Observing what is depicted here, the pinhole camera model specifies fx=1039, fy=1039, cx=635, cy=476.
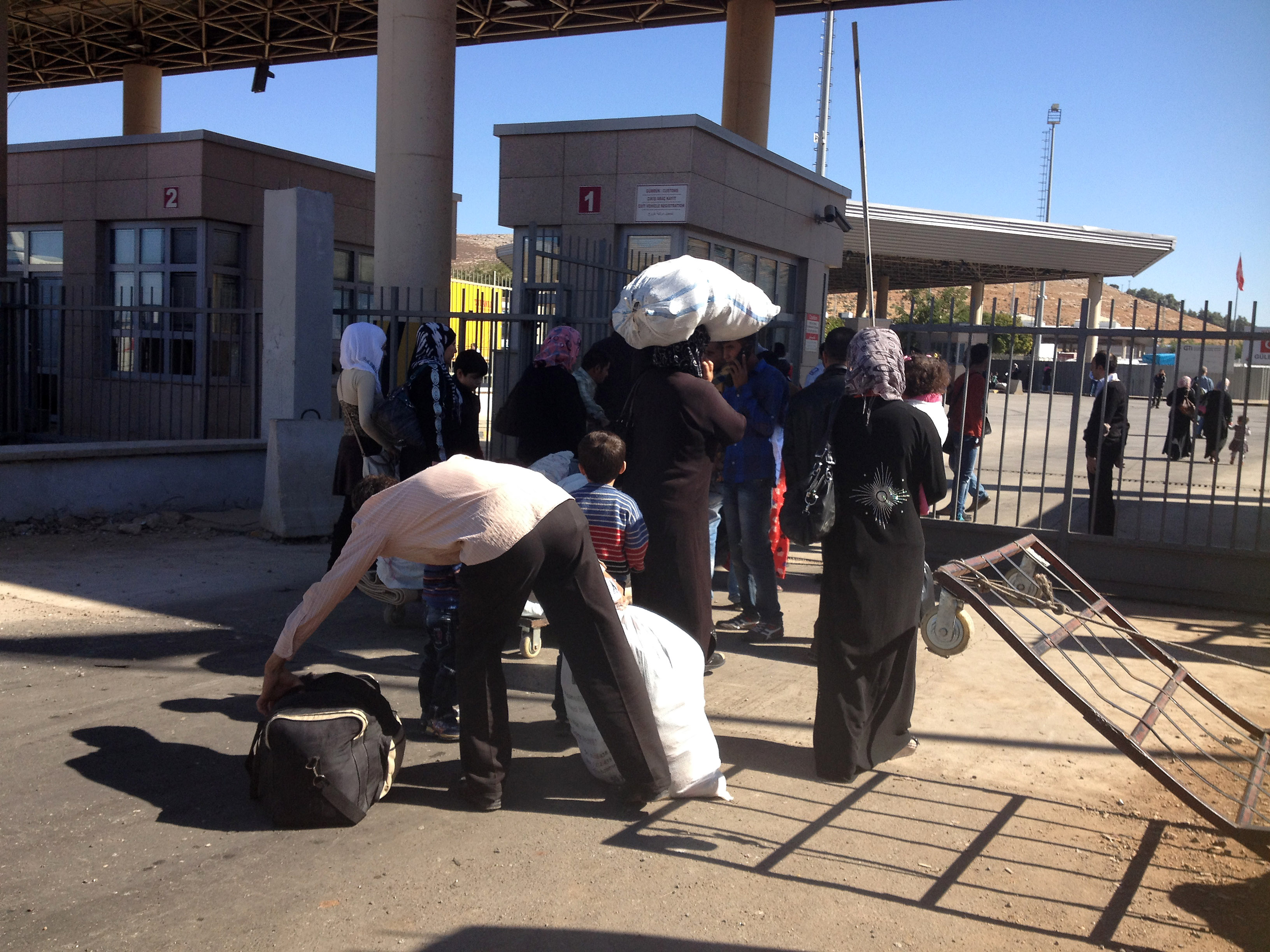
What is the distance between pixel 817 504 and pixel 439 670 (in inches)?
73.5

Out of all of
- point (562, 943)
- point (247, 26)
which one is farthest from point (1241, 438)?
point (247, 26)

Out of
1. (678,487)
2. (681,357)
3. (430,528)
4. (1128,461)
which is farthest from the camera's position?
(1128,461)

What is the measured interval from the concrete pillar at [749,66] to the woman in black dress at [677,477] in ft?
42.7

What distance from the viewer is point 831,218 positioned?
13.6m

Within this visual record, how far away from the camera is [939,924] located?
10.9 feet

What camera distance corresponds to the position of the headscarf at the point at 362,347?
270 inches

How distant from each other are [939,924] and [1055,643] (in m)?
1.31

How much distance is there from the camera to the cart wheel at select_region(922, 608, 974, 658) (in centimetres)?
540

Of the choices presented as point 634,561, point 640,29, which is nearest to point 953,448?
point 634,561

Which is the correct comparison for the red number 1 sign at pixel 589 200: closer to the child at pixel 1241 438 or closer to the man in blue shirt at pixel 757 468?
the man in blue shirt at pixel 757 468

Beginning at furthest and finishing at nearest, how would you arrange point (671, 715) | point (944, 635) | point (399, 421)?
1. point (399, 421)
2. point (944, 635)
3. point (671, 715)

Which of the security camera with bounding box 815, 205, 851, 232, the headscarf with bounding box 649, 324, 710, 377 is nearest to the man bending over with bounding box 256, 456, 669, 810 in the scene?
the headscarf with bounding box 649, 324, 710, 377

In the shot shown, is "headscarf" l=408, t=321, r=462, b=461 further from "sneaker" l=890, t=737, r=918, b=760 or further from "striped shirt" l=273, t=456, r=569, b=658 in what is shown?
"sneaker" l=890, t=737, r=918, b=760

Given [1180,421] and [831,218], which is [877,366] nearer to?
[831,218]
